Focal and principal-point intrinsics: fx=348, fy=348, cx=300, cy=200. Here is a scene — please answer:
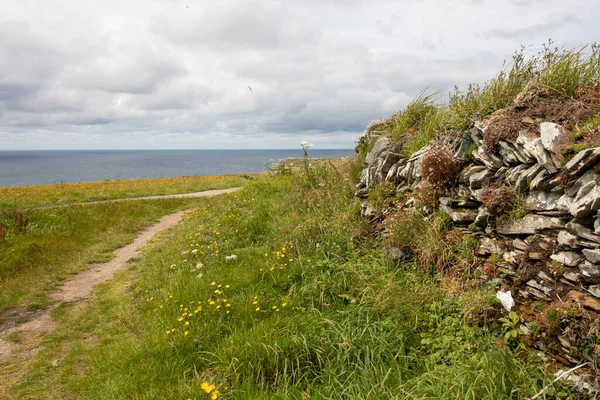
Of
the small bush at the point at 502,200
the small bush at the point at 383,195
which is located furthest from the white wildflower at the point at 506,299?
the small bush at the point at 383,195

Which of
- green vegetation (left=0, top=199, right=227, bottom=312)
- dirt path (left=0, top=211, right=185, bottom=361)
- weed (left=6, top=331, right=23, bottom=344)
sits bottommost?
weed (left=6, top=331, right=23, bottom=344)

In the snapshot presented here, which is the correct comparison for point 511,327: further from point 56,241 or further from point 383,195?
point 56,241

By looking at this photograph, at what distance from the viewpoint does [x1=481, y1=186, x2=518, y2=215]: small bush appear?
476 centimetres

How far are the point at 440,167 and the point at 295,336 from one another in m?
3.64

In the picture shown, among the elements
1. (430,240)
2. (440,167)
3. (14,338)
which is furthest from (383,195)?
(14,338)

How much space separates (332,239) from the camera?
291 inches

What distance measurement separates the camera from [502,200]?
4777mm

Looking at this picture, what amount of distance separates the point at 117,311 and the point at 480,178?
6934mm

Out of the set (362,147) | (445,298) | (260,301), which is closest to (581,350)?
(445,298)

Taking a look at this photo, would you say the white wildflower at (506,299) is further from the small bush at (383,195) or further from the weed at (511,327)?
the small bush at (383,195)

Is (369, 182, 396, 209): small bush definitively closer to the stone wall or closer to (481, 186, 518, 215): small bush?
the stone wall

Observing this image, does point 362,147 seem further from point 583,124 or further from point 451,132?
point 583,124

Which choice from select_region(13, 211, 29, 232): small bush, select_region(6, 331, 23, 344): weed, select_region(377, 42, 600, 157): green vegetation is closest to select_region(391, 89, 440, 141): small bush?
select_region(377, 42, 600, 157): green vegetation

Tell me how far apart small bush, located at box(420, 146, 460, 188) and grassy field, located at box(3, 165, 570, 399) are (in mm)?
1578
